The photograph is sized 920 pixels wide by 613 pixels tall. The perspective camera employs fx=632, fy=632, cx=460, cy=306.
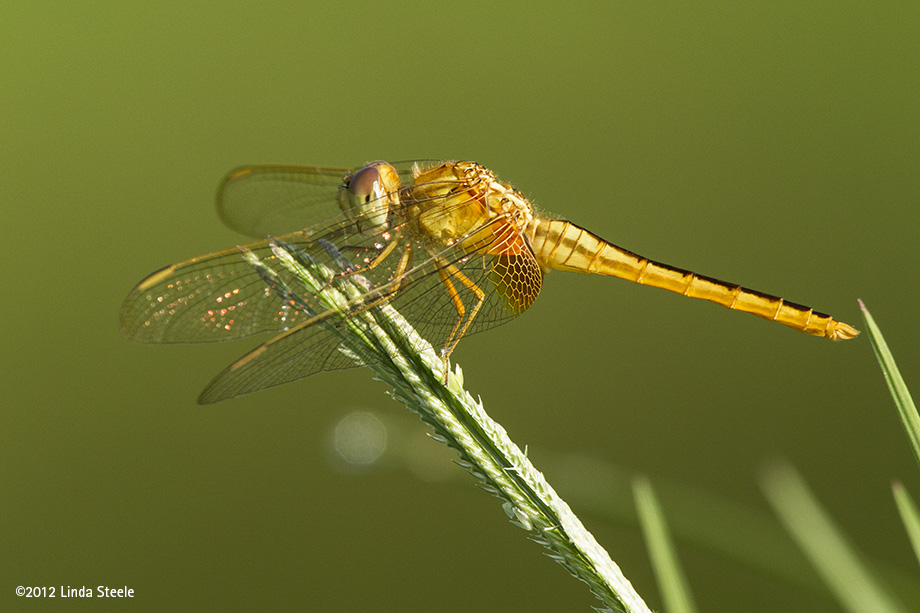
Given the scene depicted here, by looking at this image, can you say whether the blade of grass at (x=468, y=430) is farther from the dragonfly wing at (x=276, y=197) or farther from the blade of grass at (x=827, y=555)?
the dragonfly wing at (x=276, y=197)

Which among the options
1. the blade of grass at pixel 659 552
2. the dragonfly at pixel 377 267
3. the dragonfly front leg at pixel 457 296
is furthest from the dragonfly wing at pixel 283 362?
the blade of grass at pixel 659 552

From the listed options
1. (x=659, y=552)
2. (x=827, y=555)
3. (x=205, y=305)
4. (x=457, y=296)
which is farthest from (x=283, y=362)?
(x=827, y=555)

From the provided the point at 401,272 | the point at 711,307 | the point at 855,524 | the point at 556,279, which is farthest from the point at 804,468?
the point at 401,272

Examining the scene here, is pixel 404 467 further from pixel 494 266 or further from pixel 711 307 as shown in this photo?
pixel 711 307

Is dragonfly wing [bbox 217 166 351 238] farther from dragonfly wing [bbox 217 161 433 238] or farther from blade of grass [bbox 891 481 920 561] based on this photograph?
blade of grass [bbox 891 481 920 561]

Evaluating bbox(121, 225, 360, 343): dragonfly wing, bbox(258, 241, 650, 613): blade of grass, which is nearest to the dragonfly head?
bbox(121, 225, 360, 343): dragonfly wing

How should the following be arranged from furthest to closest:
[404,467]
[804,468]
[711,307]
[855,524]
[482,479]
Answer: [711,307]
[804,468]
[855,524]
[404,467]
[482,479]
